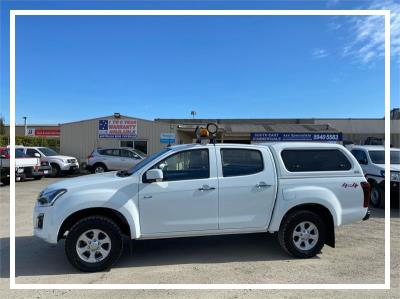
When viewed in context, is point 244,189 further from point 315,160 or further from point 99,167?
point 99,167

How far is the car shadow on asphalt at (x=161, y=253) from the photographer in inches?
228

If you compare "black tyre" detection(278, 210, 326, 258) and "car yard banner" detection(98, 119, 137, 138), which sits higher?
"car yard banner" detection(98, 119, 137, 138)

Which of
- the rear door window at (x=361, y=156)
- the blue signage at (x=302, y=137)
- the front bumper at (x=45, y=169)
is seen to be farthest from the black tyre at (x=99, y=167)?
the rear door window at (x=361, y=156)

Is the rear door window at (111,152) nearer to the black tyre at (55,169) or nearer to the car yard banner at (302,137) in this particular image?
the black tyre at (55,169)

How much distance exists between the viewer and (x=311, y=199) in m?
6.13

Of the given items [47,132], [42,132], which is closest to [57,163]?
[42,132]

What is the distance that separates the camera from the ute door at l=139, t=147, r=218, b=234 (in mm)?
5703

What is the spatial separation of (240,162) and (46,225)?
295 centimetres

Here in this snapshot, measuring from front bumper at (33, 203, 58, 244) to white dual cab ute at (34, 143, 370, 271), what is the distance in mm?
14

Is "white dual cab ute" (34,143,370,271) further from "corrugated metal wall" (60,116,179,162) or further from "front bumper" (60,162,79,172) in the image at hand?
"corrugated metal wall" (60,116,179,162)

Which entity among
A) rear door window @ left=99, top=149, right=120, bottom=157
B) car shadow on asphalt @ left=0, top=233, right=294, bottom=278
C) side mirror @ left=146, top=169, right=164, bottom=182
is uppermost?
rear door window @ left=99, top=149, right=120, bottom=157

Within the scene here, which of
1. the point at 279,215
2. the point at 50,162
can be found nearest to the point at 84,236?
the point at 279,215

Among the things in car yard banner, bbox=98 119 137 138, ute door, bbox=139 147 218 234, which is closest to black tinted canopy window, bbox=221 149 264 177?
ute door, bbox=139 147 218 234

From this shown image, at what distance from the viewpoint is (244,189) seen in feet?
19.7
